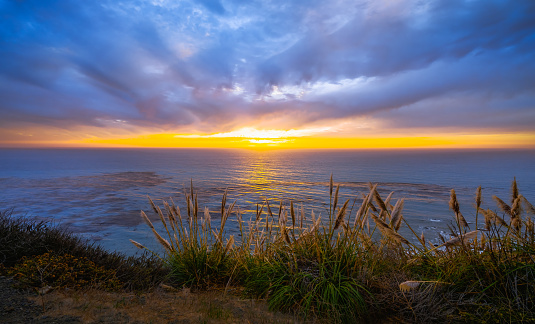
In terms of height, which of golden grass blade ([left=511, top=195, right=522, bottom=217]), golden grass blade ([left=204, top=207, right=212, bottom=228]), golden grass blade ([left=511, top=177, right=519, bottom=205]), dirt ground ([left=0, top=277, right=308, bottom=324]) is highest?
golden grass blade ([left=511, top=177, right=519, bottom=205])

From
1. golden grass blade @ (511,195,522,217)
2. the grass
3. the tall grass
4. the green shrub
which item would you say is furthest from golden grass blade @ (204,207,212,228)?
golden grass blade @ (511,195,522,217)

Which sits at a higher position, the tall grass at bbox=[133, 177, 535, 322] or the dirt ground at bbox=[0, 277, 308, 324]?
the tall grass at bbox=[133, 177, 535, 322]

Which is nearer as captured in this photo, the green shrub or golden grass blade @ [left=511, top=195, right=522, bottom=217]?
golden grass blade @ [left=511, top=195, right=522, bottom=217]

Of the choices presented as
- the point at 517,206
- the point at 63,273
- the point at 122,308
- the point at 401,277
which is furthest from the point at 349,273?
the point at 63,273

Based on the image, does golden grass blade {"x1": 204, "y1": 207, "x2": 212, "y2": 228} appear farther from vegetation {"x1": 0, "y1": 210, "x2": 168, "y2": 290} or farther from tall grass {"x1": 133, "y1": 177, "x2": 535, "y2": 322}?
vegetation {"x1": 0, "y1": 210, "x2": 168, "y2": 290}

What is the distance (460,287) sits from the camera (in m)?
3.81

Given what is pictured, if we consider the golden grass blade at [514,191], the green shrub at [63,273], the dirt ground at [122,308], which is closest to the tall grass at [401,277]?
the golden grass blade at [514,191]

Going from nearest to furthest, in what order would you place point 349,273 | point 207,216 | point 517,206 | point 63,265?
point 517,206 < point 349,273 < point 63,265 < point 207,216

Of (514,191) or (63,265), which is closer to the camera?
(514,191)

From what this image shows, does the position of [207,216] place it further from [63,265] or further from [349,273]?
[349,273]

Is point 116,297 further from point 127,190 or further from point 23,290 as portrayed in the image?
point 127,190

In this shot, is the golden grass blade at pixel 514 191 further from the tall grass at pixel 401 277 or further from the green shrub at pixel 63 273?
the green shrub at pixel 63 273

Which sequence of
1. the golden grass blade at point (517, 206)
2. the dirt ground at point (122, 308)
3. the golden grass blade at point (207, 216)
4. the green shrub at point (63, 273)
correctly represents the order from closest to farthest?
the dirt ground at point (122, 308) < the golden grass blade at point (517, 206) < the green shrub at point (63, 273) < the golden grass blade at point (207, 216)

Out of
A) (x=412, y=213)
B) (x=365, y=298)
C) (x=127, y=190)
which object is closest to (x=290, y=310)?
(x=365, y=298)
